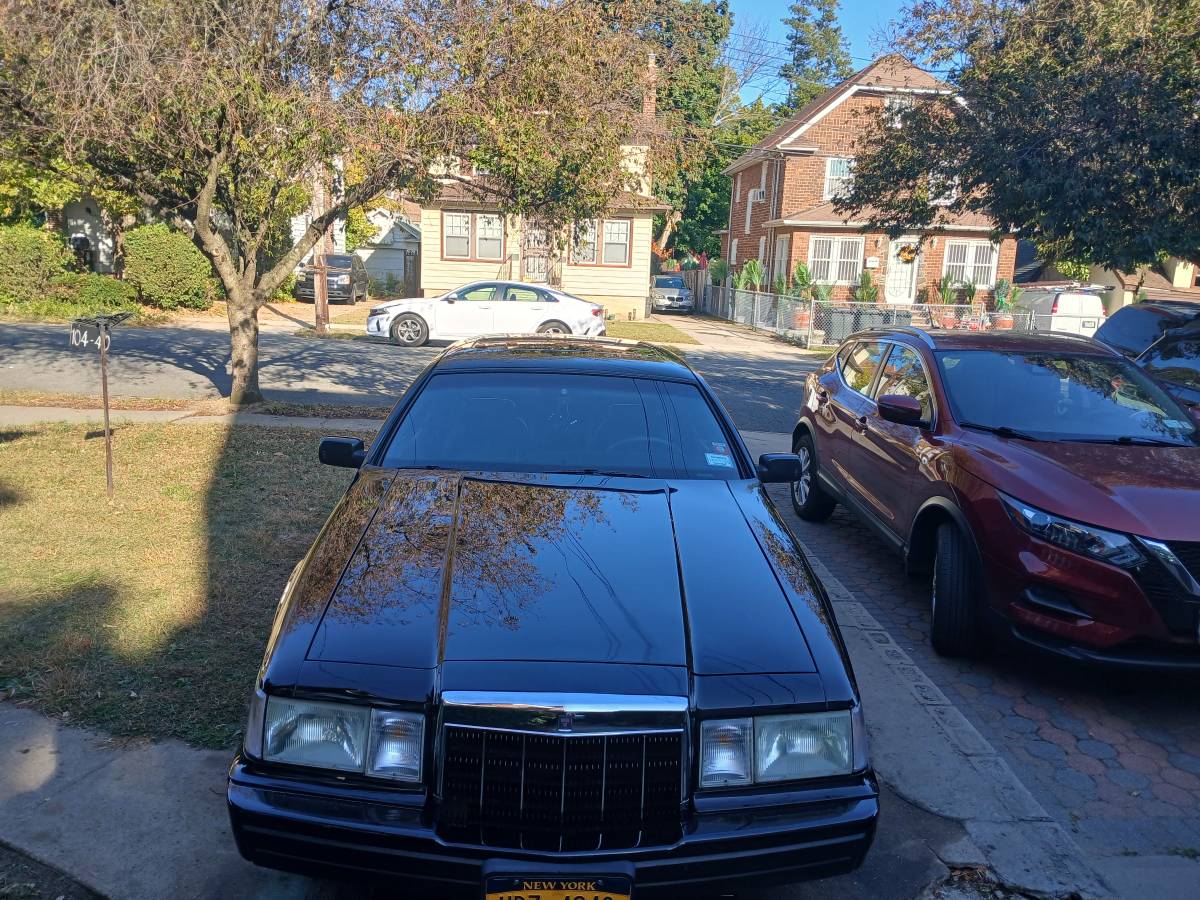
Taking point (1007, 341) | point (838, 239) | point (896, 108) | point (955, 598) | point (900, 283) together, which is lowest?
point (955, 598)

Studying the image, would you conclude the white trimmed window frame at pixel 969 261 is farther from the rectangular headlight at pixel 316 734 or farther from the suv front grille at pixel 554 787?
the rectangular headlight at pixel 316 734

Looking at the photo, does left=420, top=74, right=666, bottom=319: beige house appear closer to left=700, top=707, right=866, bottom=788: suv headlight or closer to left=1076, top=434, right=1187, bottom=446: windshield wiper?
left=1076, top=434, right=1187, bottom=446: windshield wiper

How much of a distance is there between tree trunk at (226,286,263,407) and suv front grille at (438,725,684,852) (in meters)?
9.24

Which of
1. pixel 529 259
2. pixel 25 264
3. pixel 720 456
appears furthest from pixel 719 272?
pixel 720 456

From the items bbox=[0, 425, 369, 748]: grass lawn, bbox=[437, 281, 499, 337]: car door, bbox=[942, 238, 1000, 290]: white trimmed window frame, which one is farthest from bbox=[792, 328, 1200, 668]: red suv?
bbox=[942, 238, 1000, 290]: white trimmed window frame

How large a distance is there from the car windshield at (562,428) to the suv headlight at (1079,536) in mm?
1471

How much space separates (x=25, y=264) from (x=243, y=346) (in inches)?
638

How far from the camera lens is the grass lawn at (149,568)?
4.24 metres

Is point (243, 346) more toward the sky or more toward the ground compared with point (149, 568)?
more toward the sky

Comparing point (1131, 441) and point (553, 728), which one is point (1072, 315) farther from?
point (553, 728)

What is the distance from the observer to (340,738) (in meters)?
2.66

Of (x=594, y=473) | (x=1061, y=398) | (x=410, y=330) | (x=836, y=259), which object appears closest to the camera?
(x=594, y=473)

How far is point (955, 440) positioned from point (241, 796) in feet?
13.6

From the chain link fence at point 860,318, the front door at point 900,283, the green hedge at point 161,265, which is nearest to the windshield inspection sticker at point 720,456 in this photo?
the chain link fence at point 860,318
